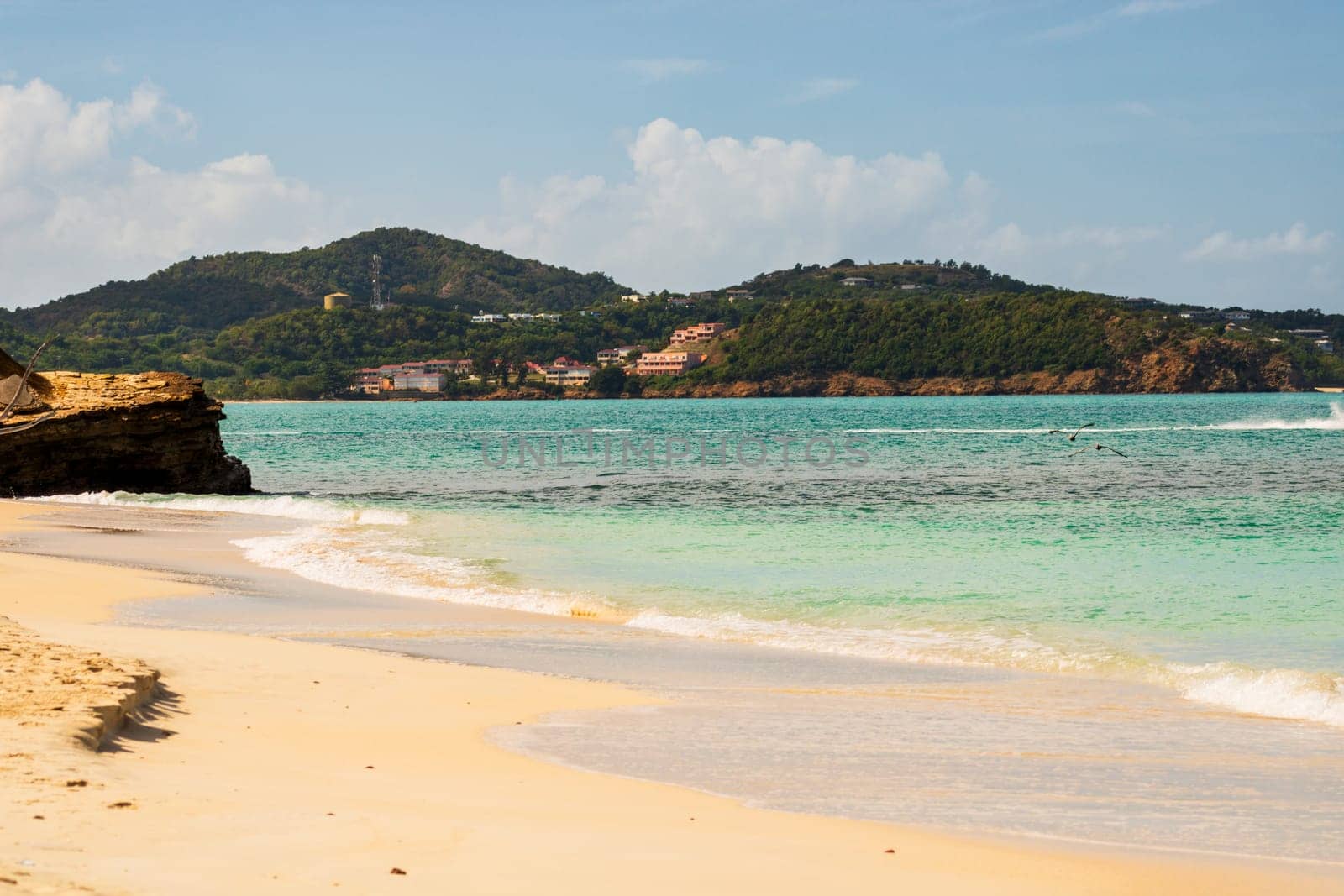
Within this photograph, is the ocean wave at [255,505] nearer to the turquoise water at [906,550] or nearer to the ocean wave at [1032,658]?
the turquoise water at [906,550]

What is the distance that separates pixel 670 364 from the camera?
19375 centimetres

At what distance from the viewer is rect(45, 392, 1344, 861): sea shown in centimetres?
718

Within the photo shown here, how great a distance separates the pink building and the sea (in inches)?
6008

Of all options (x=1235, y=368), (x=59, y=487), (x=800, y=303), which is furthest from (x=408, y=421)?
(x=1235, y=368)

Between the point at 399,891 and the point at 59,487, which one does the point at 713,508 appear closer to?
the point at 59,487

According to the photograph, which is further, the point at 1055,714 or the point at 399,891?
the point at 1055,714

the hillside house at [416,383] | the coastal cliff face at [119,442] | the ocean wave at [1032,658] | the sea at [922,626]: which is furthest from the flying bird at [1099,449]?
the hillside house at [416,383]

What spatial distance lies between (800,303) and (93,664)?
18527 cm

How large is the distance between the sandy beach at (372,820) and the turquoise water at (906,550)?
4786mm

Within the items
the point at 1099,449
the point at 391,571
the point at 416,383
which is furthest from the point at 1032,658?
the point at 416,383

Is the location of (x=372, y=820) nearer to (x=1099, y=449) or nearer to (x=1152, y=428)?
(x=1099, y=449)

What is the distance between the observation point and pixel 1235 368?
6604 inches

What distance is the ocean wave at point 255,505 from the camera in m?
26.7

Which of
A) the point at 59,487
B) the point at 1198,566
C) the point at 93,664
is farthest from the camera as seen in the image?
the point at 59,487
